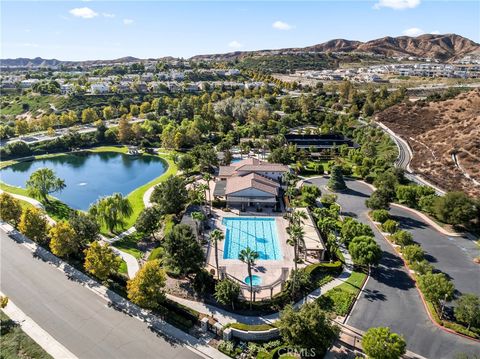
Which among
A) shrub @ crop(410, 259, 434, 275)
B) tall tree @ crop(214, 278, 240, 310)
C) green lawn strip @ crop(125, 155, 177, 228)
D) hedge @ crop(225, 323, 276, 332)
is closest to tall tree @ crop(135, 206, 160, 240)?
green lawn strip @ crop(125, 155, 177, 228)

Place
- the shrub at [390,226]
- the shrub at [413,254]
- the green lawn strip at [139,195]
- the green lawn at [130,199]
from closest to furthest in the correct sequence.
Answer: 1. the shrub at [413,254]
2. the shrub at [390,226]
3. the green lawn strip at [139,195]
4. the green lawn at [130,199]

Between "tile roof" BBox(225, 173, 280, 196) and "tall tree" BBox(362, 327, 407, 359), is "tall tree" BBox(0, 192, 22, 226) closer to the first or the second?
"tile roof" BBox(225, 173, 280, 196)

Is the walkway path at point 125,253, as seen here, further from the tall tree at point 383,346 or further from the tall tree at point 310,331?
the tall tree at point 383,346

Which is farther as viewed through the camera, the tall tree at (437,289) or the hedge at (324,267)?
the hedge at (324,267)

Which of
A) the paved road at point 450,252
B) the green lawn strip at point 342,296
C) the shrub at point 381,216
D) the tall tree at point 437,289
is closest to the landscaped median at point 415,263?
the shrub at point 381,216

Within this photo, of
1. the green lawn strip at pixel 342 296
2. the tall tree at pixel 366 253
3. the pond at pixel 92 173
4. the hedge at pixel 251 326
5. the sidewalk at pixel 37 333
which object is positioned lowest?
the pond at pixel 92 173

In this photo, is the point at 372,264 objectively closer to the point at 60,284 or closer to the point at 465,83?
the point at 60,284

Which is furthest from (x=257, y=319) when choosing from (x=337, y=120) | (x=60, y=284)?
(x=337, y=120)
